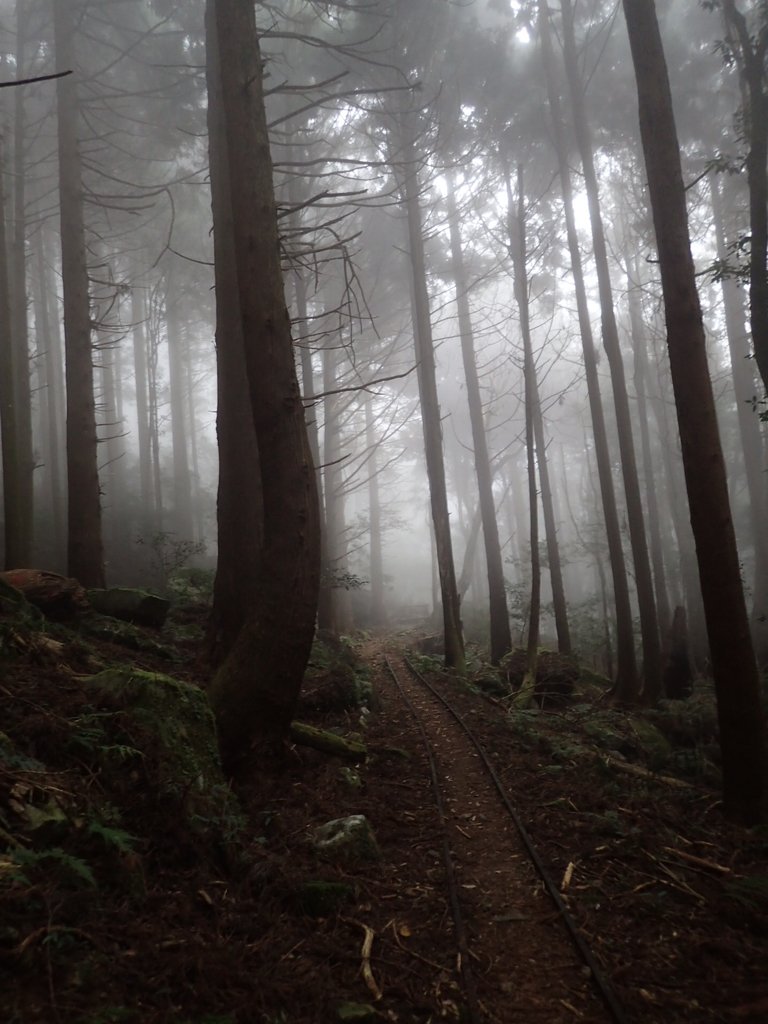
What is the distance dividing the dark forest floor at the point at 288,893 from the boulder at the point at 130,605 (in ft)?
8.34

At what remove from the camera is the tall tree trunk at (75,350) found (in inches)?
420

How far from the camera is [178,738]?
455 centimetres

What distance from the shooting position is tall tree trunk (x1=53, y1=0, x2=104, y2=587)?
1066 centimetres

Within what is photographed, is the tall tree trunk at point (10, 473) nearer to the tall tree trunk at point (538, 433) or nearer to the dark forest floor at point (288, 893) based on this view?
the dark forest floor at point (288, 893)

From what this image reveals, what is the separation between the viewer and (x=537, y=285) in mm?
20422

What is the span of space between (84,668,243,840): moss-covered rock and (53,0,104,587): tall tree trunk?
642cm

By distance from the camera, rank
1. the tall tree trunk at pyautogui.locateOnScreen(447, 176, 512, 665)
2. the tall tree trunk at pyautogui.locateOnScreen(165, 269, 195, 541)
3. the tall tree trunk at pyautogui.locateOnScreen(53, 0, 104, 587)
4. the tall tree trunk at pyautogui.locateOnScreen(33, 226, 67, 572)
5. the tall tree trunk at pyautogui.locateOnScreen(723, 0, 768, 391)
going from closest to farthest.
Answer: the tall tree trunk at pyautogui.locateOnScreen(723, 0, 768, 391) → the tall tree trunk at pyautogui.locateOnScreen(53, 0, 104, 587) → the tall tree trunk at pyautogui.locateOnScreen(447, 176, 512, 665) → the tall tree trunk at pyautogui.locateOnScreen(33, 226, 67, 572) → the tall tree trunk at pyautogui.locateOnScreen(165, 269, 195, 541)

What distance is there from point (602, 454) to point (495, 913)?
1037 cm

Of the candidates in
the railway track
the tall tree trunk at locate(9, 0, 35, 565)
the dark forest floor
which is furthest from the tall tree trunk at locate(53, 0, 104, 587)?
the railway track

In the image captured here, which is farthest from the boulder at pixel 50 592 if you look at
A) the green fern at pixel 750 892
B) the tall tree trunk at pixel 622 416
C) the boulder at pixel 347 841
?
the tall tree trunk at pixel 622 416

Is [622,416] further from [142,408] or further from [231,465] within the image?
[142,408]

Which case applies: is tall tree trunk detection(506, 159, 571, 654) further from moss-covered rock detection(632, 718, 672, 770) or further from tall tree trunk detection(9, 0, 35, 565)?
tall tree trunk detection(9, 0, 35, 565)

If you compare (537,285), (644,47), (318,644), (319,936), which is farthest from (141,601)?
(537,285)

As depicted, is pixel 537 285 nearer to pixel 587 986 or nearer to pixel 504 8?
pixel 504 8
